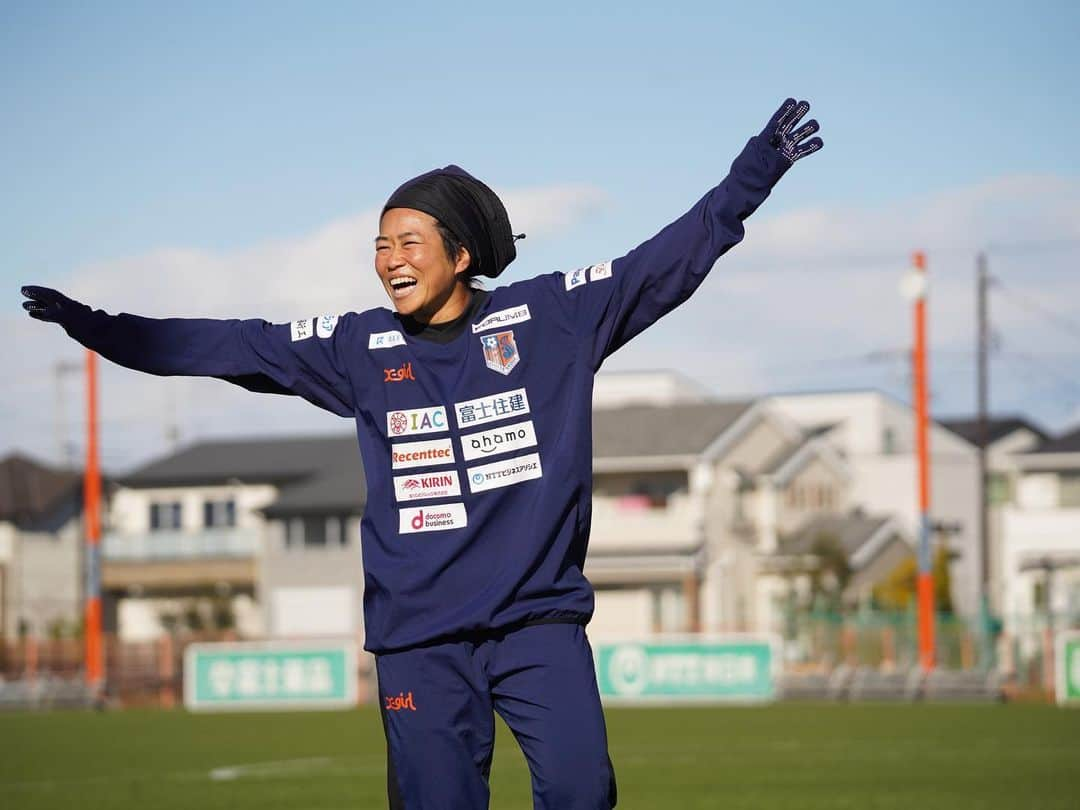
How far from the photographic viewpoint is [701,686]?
99.4 ft

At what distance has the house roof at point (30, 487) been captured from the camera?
244 ft

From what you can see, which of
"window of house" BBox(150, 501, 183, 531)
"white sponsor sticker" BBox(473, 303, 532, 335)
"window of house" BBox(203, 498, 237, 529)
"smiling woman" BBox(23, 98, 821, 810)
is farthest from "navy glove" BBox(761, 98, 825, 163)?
"window of house" BBox(150, 501, 183, 531)

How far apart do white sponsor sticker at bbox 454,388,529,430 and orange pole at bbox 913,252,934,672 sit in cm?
2632

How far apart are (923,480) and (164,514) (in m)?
41.1

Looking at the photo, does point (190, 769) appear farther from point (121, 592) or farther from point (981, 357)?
point (121, 592)

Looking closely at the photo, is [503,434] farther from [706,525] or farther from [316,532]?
[316,532]

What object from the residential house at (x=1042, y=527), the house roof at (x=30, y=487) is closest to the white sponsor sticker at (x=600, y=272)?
the residential house at (x=1042, y=527)

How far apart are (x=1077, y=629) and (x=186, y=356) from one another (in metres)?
A: 32.8

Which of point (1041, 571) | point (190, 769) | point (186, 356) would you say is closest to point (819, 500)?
point (1041, 571)

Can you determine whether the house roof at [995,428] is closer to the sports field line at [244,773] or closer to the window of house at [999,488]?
the window of house at [999,488]

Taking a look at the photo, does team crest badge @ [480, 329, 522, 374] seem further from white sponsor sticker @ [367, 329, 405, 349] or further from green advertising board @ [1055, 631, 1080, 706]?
green advertising board @ [1055, 631, 1080, 706]

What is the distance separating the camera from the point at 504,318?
5023mm

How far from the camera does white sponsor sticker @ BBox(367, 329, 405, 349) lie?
5098mm

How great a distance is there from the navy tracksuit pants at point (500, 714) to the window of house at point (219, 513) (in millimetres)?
62926
